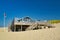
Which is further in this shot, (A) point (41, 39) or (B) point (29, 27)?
(B) point (29, 27)

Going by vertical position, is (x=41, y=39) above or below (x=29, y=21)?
below

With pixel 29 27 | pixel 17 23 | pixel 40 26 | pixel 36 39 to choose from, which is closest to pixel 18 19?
pixel 17 23

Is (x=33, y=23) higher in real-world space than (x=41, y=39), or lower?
higher

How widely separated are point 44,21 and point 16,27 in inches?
181

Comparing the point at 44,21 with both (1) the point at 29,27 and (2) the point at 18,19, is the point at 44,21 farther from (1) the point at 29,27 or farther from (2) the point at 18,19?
(2) the point at 18,19

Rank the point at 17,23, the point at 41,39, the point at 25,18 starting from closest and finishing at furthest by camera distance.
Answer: the point at 41,39
the point at 17,23
the point at 25,18

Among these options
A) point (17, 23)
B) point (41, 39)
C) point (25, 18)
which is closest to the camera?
point (41, 39)

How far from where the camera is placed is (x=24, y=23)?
21922 mm

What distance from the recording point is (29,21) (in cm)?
2245

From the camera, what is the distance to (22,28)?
2272cm

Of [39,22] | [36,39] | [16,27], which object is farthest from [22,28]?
[36,39]

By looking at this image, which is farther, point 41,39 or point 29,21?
point 29,21

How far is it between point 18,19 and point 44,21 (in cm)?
424

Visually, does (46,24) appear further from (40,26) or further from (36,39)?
(36,39)
